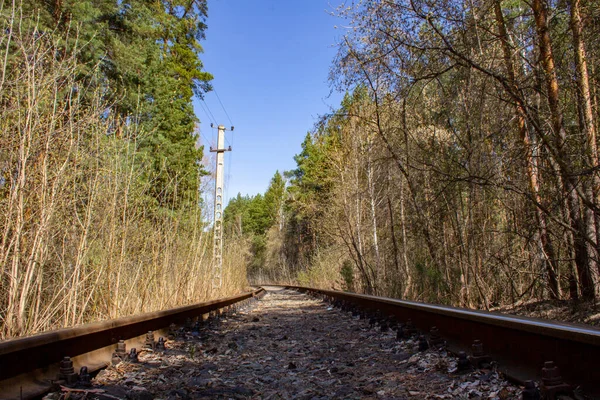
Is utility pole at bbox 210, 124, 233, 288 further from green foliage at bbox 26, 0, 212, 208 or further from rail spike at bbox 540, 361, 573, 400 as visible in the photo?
rail spike at bbox 540, 361, 573, 400

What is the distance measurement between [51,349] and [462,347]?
2.80m

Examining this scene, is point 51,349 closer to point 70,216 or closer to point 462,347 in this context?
point 70,216

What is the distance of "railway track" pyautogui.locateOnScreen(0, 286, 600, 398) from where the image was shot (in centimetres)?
219

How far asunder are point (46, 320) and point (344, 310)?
5973 millimetres

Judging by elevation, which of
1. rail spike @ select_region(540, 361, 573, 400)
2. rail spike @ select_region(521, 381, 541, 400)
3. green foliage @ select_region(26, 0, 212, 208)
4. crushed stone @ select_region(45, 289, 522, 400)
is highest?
green foliage @ select_region(26, 0, 212, 208)

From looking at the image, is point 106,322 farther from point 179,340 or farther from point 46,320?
point 179,340

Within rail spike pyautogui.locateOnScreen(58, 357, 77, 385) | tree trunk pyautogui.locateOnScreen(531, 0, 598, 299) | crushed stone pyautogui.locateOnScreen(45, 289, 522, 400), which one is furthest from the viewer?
tree trunk pyautogui.locateOnScreen(531, 0, 598, 299)

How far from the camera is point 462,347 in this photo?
358 centimetres

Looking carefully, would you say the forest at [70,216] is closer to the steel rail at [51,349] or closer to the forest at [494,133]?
the steel rail at [51,349]

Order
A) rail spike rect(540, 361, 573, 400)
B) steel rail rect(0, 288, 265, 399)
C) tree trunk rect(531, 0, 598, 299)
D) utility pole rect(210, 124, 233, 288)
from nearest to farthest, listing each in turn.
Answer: rail spike rect(540, 361, 573, 400)
steel rail rect(0, 288, 265, 399)
tree trunk rect(531, 0, 598, 299)
utility pole rect(210, 124, 233, 288)

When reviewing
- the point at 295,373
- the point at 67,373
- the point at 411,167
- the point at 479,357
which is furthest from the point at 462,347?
the point at 411,167

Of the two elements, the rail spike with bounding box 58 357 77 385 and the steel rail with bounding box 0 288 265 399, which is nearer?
the steel rail with bounding box 0 288 265 399

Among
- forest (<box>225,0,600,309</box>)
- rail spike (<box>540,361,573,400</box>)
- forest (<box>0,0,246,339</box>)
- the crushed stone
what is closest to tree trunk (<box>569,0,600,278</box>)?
forest (<box>225,0,600,309</box>)

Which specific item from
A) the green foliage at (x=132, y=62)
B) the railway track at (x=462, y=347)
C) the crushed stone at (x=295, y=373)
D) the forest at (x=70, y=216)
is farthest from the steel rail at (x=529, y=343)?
the green foliage at (x=132, y=62)
